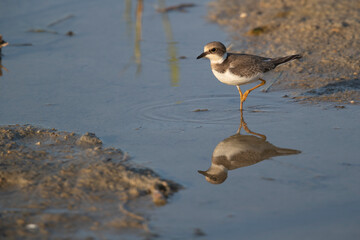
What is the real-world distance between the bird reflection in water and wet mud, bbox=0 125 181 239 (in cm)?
→ 46

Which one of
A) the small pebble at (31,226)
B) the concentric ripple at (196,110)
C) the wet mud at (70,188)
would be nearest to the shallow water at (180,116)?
the concentric ripple at (196,110)

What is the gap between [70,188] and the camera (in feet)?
14.1

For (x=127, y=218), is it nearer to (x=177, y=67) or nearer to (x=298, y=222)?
(x=298, y=222)

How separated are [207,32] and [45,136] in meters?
4.34

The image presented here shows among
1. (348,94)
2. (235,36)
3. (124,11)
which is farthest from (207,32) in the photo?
(348,94)

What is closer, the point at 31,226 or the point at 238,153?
the point at 31,226

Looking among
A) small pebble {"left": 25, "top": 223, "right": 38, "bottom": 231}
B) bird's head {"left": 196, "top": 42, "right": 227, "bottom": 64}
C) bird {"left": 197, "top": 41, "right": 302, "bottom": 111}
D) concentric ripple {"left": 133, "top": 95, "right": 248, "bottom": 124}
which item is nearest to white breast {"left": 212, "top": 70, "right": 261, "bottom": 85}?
bird {"left": 197, "top": 41, "right": 302, "bottom": 111}

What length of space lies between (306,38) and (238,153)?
3.71 metres

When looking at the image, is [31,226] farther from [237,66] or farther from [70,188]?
[237,66]

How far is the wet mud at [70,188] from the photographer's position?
3764 millimetres

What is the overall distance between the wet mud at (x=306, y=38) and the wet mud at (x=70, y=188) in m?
2.83

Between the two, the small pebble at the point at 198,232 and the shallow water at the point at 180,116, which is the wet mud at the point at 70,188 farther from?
the small pebble at the point at 198,232

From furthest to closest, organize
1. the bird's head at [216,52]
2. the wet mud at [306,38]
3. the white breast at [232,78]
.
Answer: the wet mud at [306,38] < the bird's head at [216,52] < the white breast at [232,78]

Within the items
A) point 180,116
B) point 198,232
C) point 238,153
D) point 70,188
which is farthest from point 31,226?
point 180,116
